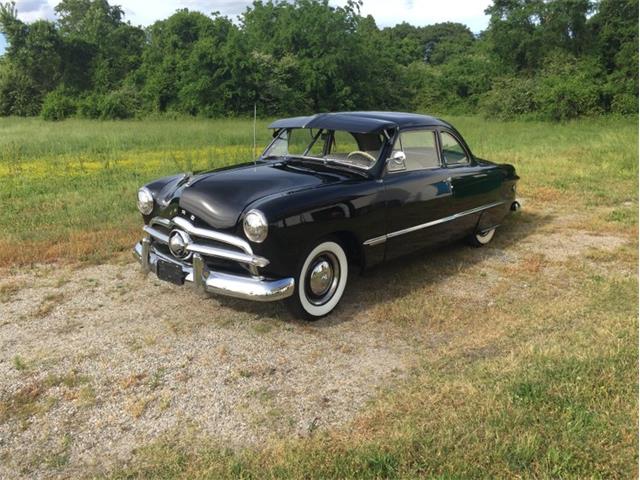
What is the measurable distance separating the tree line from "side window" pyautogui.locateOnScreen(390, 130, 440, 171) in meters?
26.9

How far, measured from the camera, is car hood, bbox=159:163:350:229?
14.0 ft

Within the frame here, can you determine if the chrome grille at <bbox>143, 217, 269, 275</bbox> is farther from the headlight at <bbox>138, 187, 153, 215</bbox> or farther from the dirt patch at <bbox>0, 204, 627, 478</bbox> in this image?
the dirt patch at <bbox>0, 204, 627, 478</bbox>

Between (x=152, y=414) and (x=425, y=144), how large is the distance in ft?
12.2

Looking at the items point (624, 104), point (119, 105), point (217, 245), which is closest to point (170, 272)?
point (217, 245)

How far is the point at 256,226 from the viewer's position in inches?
159

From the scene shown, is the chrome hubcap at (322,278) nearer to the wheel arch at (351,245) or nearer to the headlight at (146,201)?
the wheel arch at (351,245)

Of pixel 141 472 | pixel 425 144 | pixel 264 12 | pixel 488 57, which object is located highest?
pixel 264 12

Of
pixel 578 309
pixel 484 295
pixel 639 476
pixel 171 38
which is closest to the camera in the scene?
pixel 639 476

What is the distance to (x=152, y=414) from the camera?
3240mm

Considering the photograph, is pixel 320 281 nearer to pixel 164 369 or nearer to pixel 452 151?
pixel 164 369

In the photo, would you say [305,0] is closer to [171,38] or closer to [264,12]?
[264,12]

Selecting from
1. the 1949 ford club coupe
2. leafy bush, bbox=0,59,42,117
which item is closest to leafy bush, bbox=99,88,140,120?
leafy bush, bbox=0,59,42,117

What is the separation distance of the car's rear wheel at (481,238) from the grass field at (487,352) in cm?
20

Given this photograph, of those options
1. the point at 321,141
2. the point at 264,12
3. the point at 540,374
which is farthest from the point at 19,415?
the point at 264,12
